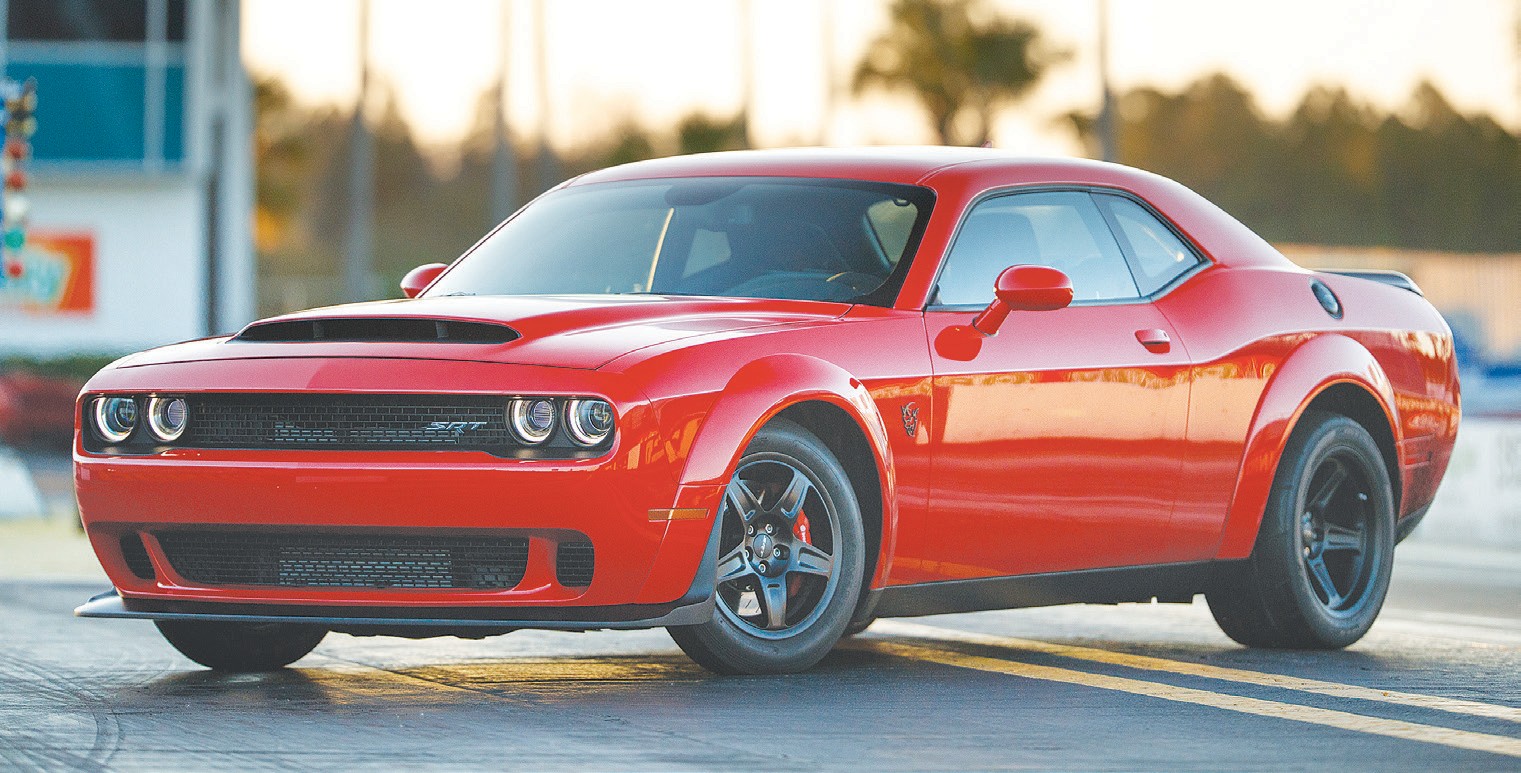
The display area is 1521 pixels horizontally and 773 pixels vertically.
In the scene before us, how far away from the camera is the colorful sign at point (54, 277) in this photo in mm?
35312

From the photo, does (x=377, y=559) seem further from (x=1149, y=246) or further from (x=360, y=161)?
(x=360, y=161)

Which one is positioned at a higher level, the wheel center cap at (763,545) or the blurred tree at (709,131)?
the wheel center cap at (763,545)

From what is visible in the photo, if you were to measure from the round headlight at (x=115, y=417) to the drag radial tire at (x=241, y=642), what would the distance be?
67 centimetres

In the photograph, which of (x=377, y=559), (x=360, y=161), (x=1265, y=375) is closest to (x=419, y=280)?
(x=377, y=559)

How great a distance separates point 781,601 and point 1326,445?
2454mm

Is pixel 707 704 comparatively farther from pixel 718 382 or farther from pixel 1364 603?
pixel 1364 603

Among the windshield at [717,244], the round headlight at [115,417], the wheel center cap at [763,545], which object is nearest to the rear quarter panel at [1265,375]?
the windshield at [717,244]

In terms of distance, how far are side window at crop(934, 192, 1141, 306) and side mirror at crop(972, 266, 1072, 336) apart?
0.65 ft

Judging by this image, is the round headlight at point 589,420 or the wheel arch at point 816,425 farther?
the wheel arch at point 816,425

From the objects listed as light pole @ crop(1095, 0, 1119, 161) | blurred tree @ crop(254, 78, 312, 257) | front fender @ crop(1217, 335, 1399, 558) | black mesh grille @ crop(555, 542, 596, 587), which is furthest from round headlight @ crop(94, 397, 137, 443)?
blurred tree @ crop(254, 78, 312, 257)

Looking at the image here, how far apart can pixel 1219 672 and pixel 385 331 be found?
2755 millimetres

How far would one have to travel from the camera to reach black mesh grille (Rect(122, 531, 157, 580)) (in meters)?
6.67

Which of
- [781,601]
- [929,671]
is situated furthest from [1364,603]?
[781,601]

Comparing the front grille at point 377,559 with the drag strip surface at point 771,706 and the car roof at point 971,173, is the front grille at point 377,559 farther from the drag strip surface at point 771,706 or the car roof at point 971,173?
the car roof at point 971,173
